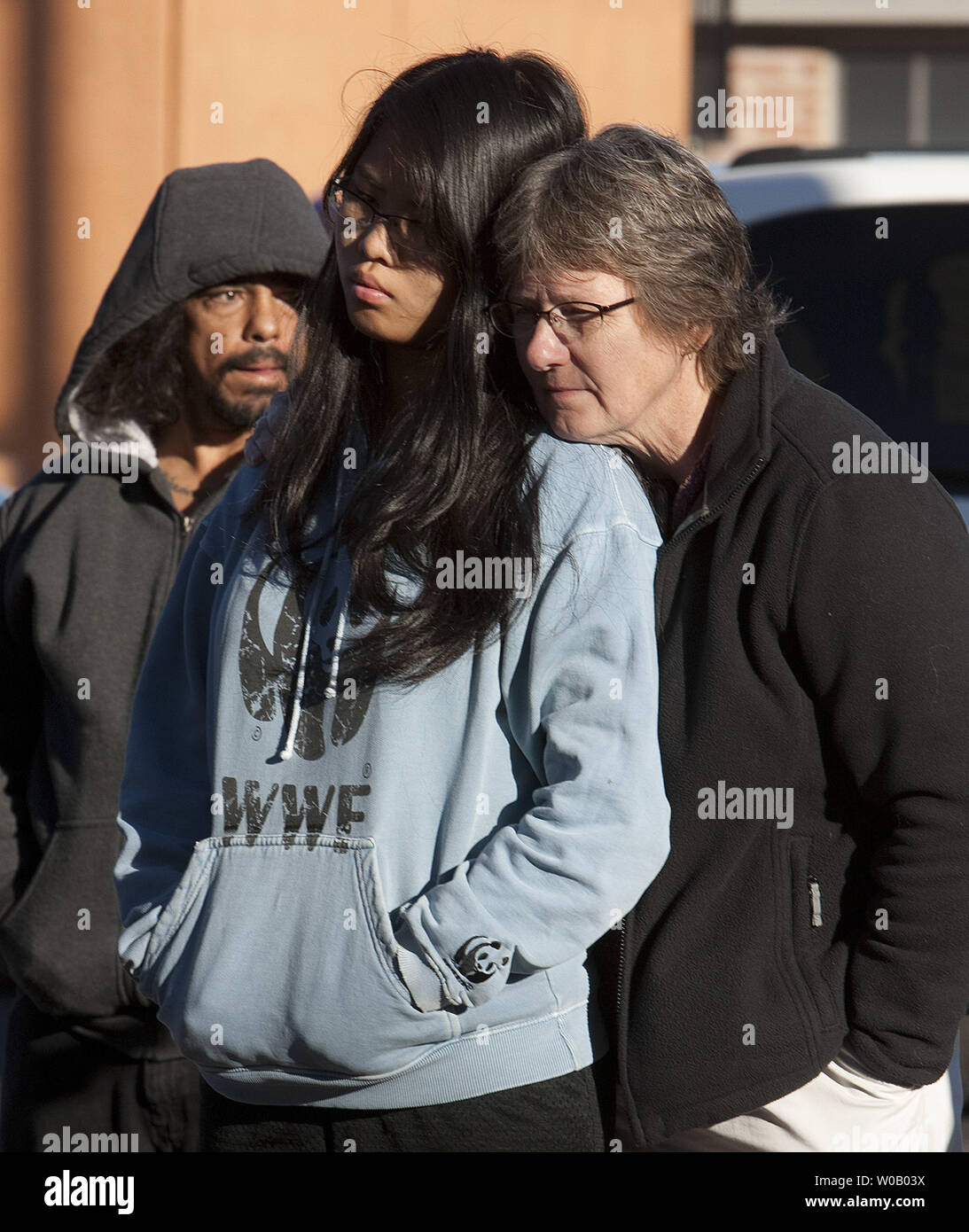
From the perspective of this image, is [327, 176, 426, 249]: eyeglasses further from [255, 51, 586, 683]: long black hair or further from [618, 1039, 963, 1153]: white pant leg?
[618, 1039, 963, 1153]: white pant leg

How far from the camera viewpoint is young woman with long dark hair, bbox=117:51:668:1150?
1.54 metres

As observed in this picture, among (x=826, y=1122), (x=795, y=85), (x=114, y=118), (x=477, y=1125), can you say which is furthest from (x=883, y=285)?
(x=795, y=85)

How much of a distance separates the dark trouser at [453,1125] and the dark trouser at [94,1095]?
778 mm

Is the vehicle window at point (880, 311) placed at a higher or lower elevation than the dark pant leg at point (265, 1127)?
higher

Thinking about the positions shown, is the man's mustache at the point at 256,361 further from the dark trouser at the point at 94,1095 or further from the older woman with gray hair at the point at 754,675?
the dark trouser at the point at 94,1095

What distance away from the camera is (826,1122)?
5.79 ft

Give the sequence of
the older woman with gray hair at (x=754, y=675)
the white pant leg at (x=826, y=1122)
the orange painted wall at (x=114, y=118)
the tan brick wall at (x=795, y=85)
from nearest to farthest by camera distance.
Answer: the older woman with gray hair at (x=754, y=675) → the white pant leg at (x=826, y=1122) → the orange painted wall at (x=114, y=118) → the tan brick wall at (x=795, y=85)

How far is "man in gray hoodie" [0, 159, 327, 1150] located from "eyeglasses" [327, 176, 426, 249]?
2.70ft

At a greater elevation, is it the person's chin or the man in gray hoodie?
the person's chin

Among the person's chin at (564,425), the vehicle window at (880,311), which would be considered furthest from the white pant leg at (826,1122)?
the vehicle window at (880,311)

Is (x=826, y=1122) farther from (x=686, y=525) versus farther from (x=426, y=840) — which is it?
(x=686, y=525)

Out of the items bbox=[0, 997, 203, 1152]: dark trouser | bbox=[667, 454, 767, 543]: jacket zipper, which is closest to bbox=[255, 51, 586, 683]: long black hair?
bbox=[667, 454, 767, 543]: jacket zipper

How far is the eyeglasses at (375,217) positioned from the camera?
5.50ft

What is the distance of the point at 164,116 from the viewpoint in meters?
5.83
